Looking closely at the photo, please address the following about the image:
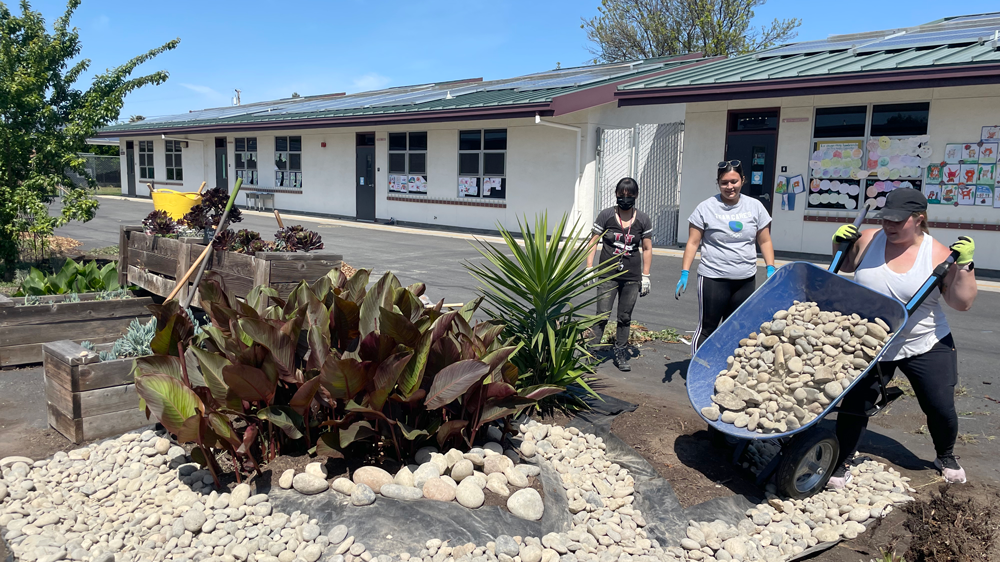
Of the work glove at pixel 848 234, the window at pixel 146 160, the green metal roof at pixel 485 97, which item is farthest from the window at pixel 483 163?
the window at pixel 146 160

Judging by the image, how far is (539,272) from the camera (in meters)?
4.74

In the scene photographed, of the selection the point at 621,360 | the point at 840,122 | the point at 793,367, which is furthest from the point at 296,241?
the point at 840,122

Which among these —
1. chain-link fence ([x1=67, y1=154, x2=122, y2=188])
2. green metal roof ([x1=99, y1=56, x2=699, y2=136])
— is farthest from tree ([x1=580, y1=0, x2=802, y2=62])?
chain-link fence ([x1=67, y1=154, x2=122, y2=188])

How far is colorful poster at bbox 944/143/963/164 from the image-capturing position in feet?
40.7

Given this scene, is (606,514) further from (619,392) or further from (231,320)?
(231,320)

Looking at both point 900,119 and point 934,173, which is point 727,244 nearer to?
point 934,173

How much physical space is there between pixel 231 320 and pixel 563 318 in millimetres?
2521

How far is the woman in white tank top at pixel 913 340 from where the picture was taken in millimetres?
3871

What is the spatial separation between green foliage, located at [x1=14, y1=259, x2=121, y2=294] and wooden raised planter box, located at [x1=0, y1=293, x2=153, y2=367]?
1.24 ft

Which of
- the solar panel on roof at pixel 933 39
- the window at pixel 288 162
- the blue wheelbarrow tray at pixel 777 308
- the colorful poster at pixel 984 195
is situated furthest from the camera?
the window at pixel 288 162

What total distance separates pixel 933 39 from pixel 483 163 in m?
10.9

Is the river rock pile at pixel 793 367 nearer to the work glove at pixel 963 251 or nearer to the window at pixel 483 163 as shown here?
the work glove at pixel 963 251

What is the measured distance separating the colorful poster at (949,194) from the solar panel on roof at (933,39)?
2812 mm

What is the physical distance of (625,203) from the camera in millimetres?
6133
